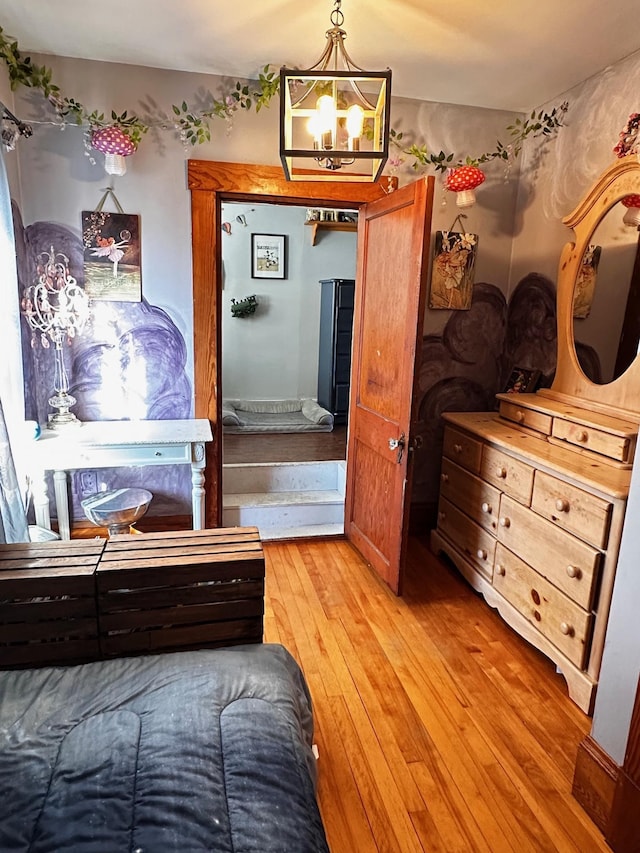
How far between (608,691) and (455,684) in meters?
0.72

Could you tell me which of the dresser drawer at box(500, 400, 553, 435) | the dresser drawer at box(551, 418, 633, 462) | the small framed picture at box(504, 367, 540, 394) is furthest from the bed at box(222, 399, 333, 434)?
the dresser drawer at box(551, 418, 633, 462)

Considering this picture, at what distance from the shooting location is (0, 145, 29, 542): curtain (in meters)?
1.85

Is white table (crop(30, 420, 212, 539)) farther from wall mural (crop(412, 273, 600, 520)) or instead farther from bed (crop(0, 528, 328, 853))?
wall mural (crop(412, 273, 600, 520))

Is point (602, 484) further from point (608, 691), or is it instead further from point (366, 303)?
point (366, 303)

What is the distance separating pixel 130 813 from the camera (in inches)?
39.7

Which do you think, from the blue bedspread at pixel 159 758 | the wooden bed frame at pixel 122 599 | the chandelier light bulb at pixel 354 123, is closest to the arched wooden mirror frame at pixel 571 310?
the chandelier light bulb at pixel 354 123

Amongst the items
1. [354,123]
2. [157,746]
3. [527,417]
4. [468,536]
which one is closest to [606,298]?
[527,417]

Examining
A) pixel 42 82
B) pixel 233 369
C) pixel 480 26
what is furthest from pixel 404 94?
pixel 233 369

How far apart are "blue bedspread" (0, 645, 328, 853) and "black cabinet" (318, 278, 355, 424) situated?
4097 millimetres

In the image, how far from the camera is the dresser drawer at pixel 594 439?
2.01 meters

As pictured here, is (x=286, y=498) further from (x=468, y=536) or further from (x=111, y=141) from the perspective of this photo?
(x=111, y=141)

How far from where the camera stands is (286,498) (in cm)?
352

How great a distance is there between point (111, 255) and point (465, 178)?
1.91m

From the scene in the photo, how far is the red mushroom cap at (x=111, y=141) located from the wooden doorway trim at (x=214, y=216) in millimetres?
332
